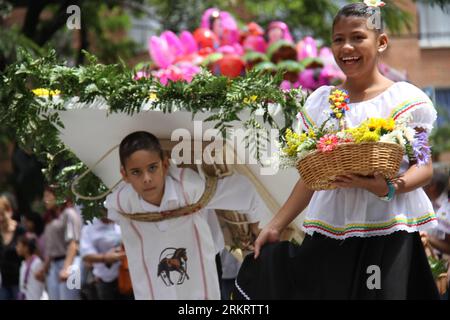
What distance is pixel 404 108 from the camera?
4531mm

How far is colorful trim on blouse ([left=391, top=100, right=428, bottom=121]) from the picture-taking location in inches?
178

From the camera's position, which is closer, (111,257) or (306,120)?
(306,120)

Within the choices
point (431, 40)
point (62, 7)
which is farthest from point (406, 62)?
point (62, 7)

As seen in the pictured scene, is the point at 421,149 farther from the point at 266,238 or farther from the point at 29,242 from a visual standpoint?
the point at 29,242

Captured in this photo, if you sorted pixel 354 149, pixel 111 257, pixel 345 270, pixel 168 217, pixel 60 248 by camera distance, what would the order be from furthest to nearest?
pixel 60 248 → pixel 111 257 → pixel 168 217 → pixel 345 270 → pixel 354 149

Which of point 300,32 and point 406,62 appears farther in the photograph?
point 406,62

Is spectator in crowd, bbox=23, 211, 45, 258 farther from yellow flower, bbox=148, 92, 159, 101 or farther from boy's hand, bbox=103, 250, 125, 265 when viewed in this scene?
yellow flower, bbox=148, 92, 159, 101

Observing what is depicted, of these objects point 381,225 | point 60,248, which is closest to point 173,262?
point 381,225

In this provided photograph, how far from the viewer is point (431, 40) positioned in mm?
23359

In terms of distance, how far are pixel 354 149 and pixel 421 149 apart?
1.23ft

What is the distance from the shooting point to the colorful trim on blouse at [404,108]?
14.8 feet

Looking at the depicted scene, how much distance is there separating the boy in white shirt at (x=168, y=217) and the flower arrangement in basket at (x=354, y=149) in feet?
3.91

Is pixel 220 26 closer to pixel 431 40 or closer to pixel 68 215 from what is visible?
pixel 68 215

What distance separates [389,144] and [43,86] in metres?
2.04
